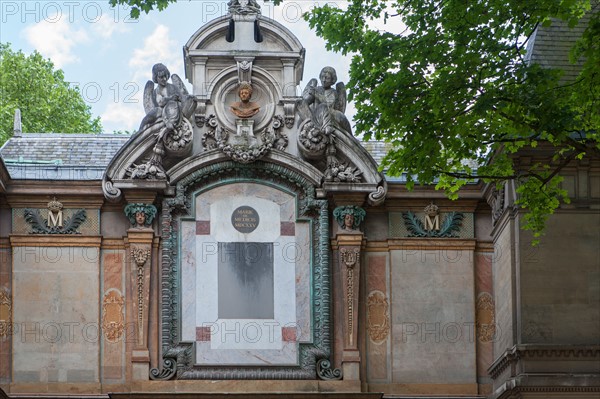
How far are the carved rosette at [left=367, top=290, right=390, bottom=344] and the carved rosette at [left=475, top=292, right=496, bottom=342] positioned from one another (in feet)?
5.52

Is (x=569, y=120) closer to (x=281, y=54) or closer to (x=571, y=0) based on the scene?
(x=571, y=0)

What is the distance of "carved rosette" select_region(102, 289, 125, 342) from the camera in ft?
106

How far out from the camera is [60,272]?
3241cm

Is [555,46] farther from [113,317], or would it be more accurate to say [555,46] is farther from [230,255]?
[113,317]

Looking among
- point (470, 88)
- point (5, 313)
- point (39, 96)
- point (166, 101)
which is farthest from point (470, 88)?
point (39, 96)

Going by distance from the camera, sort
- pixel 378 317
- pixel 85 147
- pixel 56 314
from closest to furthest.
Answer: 1. pixel 56 314
2. pixel 378 317
3. pixel 85 147

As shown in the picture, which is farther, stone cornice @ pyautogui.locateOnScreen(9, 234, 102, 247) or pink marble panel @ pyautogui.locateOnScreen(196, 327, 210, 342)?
stone cornice @ pyautogui.locateOnScreen(9, 234, 102, 247)

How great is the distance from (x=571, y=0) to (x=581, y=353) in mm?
7773

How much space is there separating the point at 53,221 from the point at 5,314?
1.90 m

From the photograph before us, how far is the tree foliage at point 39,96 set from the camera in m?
50.6

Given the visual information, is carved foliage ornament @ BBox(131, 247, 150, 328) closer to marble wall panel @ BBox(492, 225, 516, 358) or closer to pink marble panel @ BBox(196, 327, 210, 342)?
pink marble panel @ BBox(196, 327, 210, 342)

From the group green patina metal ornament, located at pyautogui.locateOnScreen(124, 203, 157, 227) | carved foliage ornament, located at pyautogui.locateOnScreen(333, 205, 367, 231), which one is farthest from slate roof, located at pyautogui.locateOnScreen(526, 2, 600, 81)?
green patina metal ornament, located at pyautogui.locateOnScreen(124, 203, 157, 227)

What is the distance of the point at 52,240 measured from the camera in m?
32.5

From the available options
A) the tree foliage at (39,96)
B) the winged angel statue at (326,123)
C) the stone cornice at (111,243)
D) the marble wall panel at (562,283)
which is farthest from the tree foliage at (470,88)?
the tree foliage at (39,96)
